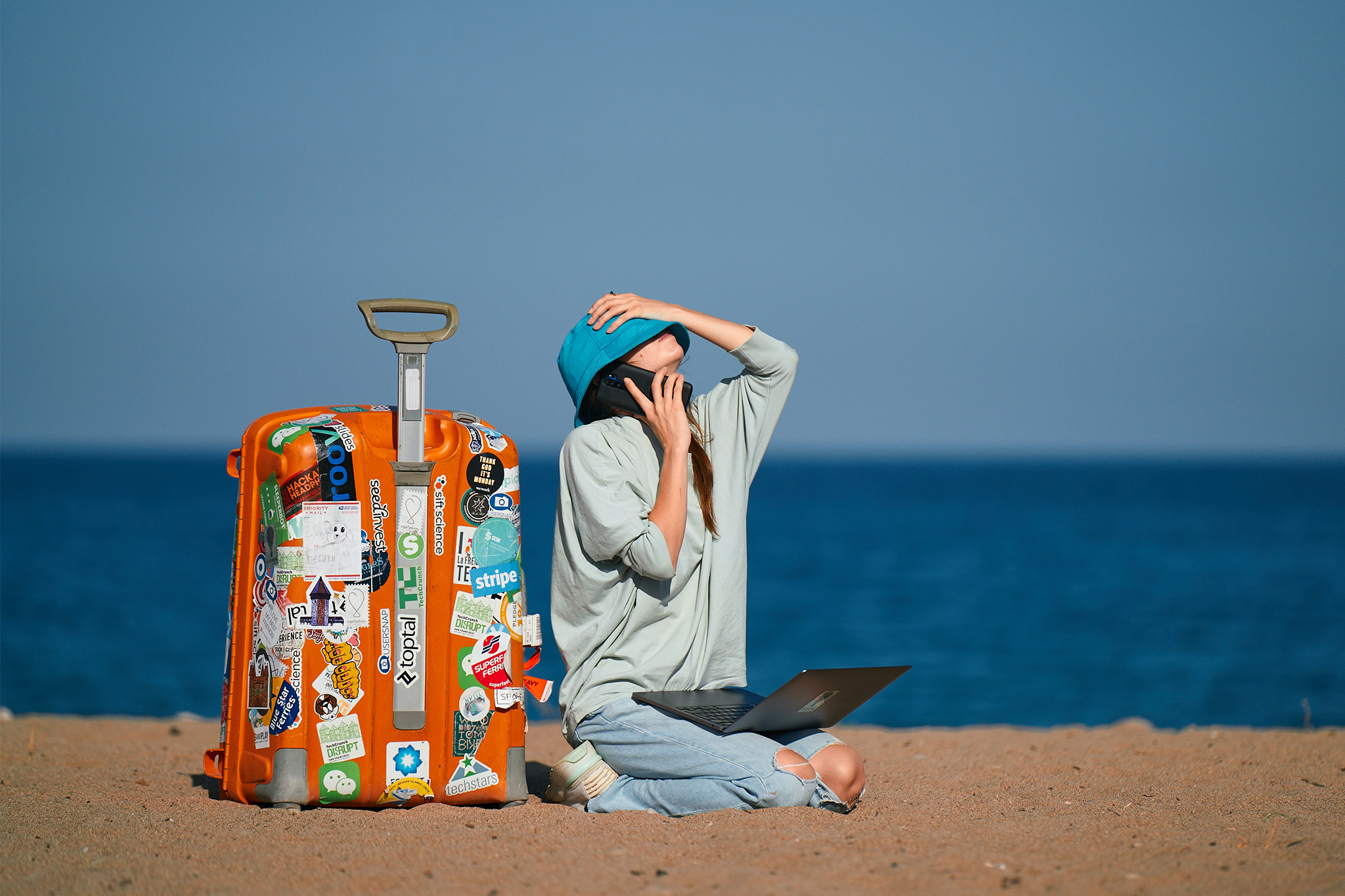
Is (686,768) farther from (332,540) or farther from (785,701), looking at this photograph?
(332,540)

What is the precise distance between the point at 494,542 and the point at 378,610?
0.43 m

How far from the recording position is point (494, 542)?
3.60 metres

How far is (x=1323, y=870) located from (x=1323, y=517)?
52235 millimetres

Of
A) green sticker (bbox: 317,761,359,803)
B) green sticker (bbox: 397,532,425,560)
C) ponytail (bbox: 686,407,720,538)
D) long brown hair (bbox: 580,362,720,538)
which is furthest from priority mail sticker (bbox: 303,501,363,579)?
ponytail (bbox: 686,407,720,538)

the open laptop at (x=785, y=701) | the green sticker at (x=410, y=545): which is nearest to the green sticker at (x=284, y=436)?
the green sticker at (x=410, y=545)

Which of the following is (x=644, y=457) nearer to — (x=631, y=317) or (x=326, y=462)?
(x=631, y=317)

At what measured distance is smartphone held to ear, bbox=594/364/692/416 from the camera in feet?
12.0

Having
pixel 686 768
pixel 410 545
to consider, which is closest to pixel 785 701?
pixel 686 768

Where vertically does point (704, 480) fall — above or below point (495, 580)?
above

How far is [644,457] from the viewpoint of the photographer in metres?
3.76

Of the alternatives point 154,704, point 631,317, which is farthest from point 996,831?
point 154,704

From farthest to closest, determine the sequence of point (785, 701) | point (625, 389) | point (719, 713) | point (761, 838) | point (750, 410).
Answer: point (750, 410) → point (625, 389) → point (719, 713) → point (785, 701) → point (761, 838)

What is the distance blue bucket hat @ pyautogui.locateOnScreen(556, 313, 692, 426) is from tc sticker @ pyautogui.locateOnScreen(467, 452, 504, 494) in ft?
1.14

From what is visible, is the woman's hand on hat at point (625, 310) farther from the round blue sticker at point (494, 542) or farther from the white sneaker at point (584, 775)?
the white sneaker at point (584, 775)
